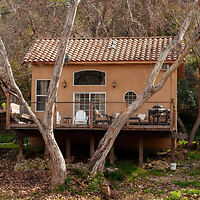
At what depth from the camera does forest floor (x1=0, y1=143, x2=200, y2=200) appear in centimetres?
1202

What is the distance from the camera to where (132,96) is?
16.9 metres

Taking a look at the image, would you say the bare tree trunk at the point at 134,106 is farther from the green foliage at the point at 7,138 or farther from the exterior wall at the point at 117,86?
the green foliage at the point at 7,138

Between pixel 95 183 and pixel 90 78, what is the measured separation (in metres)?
5.92

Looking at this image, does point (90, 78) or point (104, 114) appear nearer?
point (104, 114)

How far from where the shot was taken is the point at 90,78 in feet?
56.1

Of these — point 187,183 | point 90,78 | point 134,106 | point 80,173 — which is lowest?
point 187,183

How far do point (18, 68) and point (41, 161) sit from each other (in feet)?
30.2

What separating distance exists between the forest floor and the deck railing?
5.32 feet

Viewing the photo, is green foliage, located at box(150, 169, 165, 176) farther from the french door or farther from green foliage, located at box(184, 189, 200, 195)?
the french door

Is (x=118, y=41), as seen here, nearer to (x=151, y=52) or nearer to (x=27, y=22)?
(x=151, y=52)

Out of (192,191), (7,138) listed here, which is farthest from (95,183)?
(7,138)

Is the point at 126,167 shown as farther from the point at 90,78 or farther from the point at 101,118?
the point at 90,78

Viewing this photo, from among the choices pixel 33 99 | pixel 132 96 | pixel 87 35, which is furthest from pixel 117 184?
pixel 87 35

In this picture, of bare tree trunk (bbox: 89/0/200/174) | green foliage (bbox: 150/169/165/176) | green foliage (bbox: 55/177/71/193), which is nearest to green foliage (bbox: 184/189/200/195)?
green foliage (bbox: 150/169/165/176)
